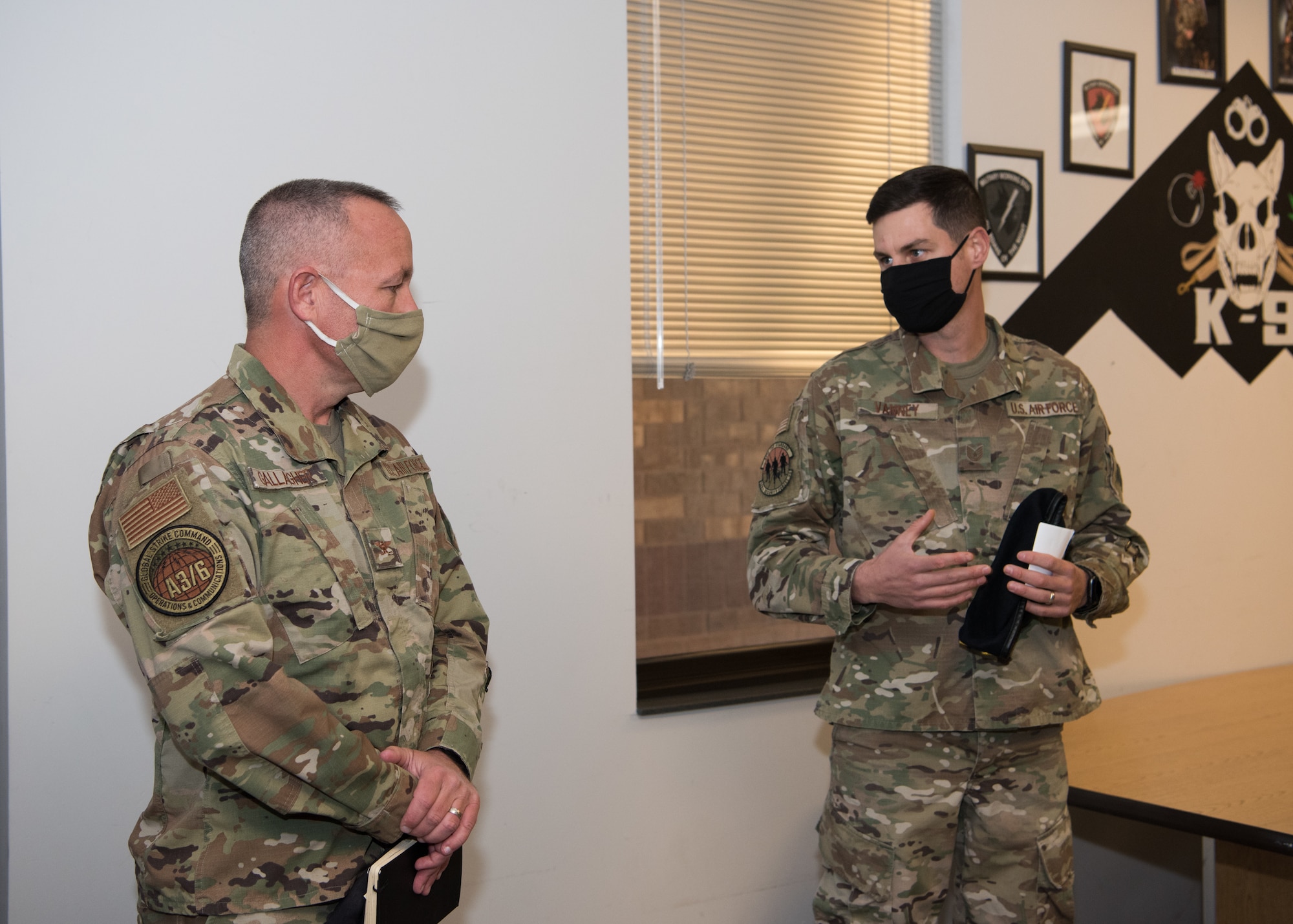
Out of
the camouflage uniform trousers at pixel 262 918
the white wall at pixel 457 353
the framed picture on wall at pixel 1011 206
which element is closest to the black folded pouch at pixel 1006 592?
the white wall at pixel 457 353

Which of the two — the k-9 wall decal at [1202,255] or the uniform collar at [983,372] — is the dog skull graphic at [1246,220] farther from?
the uniform collar at [983,372]

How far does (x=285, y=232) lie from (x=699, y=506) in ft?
4.99

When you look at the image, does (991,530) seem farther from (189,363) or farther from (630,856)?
(189,363)

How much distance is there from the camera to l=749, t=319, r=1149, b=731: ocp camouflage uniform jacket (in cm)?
180

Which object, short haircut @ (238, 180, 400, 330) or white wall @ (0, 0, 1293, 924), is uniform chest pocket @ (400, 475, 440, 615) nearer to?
short haircut @ (238, 180, 400, 330)

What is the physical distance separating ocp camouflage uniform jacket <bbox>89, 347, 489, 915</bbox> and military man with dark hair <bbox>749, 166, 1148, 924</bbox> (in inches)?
29.9

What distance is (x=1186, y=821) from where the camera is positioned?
1979mm

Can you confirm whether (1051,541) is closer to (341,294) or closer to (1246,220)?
(341,294)

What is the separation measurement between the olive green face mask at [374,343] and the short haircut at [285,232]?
2.3 inches

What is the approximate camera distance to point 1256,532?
10.8ft

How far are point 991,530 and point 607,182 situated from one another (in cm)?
118

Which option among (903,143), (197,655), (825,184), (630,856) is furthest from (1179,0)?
(197,655)

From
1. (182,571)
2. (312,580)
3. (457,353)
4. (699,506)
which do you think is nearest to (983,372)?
(699,506)

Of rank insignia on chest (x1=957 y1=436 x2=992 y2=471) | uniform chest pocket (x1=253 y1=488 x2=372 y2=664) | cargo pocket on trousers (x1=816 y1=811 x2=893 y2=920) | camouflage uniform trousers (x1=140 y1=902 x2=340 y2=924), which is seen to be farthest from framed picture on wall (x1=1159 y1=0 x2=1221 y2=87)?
camouflage uniform trousers (x1=140 y1=902 x2=340 y2=924)
